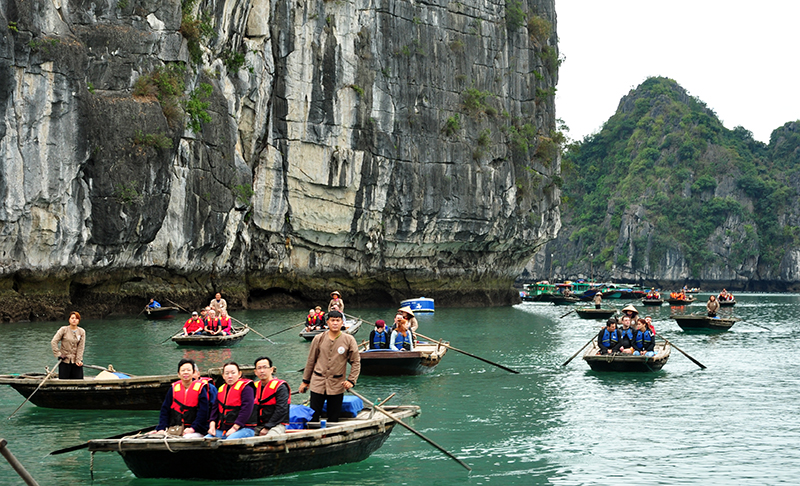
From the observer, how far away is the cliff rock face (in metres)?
29.7

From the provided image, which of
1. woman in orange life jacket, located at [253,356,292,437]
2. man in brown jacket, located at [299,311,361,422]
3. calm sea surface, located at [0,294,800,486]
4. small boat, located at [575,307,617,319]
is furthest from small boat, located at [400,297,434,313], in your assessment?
woman in orange life jacket, located at [253,356,292,437]

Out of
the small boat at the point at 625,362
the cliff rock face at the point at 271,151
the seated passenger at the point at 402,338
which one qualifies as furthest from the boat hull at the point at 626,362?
the cliff rock face at the point at 271,151

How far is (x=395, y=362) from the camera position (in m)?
18.1

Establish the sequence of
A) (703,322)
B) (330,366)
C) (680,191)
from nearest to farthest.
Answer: (330,366), (703,322), (680,191)

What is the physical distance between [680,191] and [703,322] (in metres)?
87.7

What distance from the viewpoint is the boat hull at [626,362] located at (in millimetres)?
19250

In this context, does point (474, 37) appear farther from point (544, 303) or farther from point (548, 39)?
point (544, 303)

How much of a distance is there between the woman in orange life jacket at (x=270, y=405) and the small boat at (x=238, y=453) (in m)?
0.21

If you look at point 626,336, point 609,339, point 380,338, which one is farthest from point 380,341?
point 626,336

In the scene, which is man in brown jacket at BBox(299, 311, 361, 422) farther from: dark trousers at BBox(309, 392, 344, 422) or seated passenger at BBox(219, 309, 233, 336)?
seated passenger at BBox(219, 309, 233, 336)

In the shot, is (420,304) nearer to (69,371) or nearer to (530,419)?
(530,419)

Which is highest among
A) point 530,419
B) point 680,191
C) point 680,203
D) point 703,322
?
point 680,191

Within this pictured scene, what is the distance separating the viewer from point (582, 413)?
14836 mm

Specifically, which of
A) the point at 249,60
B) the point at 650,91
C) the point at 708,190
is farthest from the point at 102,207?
the point at 650,91
